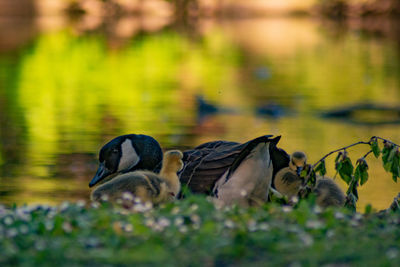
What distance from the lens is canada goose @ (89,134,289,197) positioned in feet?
24.6

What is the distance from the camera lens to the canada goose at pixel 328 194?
752cm

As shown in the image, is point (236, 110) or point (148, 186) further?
point (236, 110)

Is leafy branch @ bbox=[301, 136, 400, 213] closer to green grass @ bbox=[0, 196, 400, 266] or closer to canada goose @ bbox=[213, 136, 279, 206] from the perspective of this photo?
canada goose @ bbox=[213, 136, 279, 206]

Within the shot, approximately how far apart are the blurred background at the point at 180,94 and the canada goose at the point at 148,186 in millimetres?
2036

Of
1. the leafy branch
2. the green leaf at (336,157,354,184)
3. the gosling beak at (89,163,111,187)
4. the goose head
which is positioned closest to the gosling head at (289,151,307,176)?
the leafy branch

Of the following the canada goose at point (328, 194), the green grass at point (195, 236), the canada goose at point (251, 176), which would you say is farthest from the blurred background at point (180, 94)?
the green grass at point (195, 236)

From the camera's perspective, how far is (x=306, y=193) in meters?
7.33

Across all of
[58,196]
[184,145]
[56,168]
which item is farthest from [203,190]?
[184,145]

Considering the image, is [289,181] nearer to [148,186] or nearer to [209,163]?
[209,163]

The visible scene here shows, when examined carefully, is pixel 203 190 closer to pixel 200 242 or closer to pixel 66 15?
pixel 200 242

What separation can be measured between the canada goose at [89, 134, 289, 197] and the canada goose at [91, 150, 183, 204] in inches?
14.9

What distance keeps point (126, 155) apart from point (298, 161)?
4.63 ft

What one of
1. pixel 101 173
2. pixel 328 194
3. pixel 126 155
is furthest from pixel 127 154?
pixel 328 194

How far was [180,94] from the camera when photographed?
733 inches
